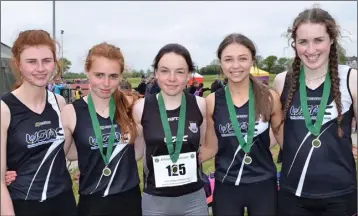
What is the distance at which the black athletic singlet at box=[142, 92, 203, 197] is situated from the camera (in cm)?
290

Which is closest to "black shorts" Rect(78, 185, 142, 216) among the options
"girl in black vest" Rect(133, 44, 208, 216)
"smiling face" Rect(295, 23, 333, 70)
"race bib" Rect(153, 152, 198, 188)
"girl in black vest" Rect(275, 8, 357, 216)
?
"girl in black vest" Rect(133, 44, 208, 216)

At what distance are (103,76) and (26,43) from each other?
57cm

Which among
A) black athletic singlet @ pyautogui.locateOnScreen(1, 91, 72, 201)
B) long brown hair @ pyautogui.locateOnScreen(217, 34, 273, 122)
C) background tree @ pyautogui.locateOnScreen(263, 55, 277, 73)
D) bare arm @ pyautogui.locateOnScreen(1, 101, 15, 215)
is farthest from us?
background tree @ pyautogui.locateOnScreen(263, 55, 277, 73)

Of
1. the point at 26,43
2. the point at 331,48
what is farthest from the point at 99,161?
the point at 331,48

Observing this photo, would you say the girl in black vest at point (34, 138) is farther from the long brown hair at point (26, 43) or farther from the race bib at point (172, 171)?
the race bib at point (172, 171)

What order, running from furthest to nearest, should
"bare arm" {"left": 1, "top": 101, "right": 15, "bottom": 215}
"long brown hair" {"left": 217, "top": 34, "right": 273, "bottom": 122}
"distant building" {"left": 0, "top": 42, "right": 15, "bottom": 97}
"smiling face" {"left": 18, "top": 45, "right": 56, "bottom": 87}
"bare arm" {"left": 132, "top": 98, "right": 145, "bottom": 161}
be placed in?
"distant building" {"left": 0, "top": 42, "right": 15, "bottom": 97} < "bare arm" {"left": 132, "top": 98, "right": 145, "bottom": 161} < "long brown hair" {"left": 217, "top": 34, "right": 273, "bottom": 122} < "smiling face" {"left": 18, "top": 45, "right": 56, "bottom": 87} < "bare arm" {"left": 1, "top": 101, "right": 15, "bottom": 215}

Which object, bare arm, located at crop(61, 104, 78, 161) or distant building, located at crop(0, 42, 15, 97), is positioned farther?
distant building, located at crop(0, 42, 15, 97)

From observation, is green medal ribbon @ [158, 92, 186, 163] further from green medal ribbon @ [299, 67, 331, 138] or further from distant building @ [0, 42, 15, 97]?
distant building @ [0, 42, 15, 97]

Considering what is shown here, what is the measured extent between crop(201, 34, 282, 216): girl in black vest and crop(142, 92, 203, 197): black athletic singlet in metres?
0.17

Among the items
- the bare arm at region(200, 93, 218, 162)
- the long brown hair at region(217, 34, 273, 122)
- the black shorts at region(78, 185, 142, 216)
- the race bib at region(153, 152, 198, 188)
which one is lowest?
the black shorts at region(78, 185, 142, 216)

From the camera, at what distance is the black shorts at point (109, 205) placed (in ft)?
9.24

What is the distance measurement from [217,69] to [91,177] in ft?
4.58

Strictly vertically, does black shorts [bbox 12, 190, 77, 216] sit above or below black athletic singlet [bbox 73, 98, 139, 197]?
below

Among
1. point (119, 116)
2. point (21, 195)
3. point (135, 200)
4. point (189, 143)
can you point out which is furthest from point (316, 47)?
point (21, 195)
